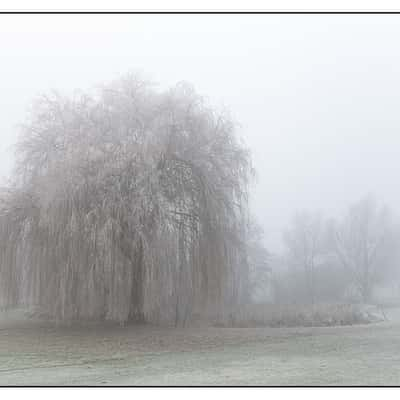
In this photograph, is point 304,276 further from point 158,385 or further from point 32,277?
point 158,385

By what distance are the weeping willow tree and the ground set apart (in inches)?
35.2

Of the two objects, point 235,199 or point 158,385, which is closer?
point 158,385

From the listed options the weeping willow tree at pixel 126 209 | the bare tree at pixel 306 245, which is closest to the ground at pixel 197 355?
the weeping willow tree at pixel 126 209

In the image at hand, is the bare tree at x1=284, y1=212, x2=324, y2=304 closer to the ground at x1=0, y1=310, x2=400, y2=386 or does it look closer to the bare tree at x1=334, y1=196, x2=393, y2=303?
the bare tree at x1=334, y1=196, x2=393, y2=303

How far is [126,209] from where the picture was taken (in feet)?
51.4

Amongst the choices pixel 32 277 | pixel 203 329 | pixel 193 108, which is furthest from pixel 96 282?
pixel 193 108

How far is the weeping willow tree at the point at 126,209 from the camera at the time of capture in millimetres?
15398

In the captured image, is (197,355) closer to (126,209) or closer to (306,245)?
(126,209)

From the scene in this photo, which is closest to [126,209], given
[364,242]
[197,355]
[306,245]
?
[197,355]

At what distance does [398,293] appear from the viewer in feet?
83.3

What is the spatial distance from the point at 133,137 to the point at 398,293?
606 inches

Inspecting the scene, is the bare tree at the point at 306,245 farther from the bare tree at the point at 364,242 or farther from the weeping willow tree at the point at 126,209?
the weeping willow tree at the point at 126,209

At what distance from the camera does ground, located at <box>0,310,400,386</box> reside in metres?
9.39

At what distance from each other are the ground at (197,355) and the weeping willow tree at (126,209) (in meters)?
0.89
